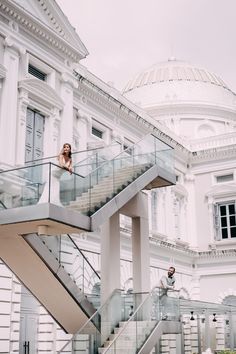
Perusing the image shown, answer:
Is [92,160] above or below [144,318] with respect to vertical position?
above

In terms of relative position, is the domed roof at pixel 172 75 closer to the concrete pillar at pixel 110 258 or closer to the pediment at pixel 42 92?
the pediment at pixel 42 92

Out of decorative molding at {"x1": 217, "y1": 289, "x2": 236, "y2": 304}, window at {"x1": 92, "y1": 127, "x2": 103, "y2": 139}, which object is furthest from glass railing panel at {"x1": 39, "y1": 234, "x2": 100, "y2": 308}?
decorative molding at {"x1": 217, "y1": 289, "x2": 236, "y2": 304}

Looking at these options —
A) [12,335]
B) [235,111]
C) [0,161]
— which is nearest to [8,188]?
[0,161]

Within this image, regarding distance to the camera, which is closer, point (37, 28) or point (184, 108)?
point (37, 28)

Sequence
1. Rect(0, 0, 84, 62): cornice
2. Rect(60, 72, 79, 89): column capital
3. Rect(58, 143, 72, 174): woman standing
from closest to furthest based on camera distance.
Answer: Rect(58, 143, 72, 174): woman standing
Rect(0, 0, 84, 62): cornice
Rect(60, 72, 79, 89): column capital

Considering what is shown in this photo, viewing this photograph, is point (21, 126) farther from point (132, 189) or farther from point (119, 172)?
point (132, 189)

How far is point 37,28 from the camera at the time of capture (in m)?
20.4

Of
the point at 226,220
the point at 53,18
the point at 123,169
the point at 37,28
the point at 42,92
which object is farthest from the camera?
the point at 226,220

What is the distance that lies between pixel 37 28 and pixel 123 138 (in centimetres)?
893

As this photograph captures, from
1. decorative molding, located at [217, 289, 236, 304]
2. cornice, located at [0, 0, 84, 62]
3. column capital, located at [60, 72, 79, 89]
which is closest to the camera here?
cornice, located at [0, 0, 84, 62]

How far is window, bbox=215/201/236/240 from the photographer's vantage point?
32562mm

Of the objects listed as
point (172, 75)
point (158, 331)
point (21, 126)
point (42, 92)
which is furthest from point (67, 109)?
point (172, 75)

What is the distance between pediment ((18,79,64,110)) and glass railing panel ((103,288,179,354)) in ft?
28.3

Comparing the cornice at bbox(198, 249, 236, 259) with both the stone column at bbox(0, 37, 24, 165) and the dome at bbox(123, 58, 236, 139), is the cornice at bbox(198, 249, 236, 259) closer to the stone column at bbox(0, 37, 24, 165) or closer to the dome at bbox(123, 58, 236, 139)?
the dome at bbox(123, 58, 236, 139)
